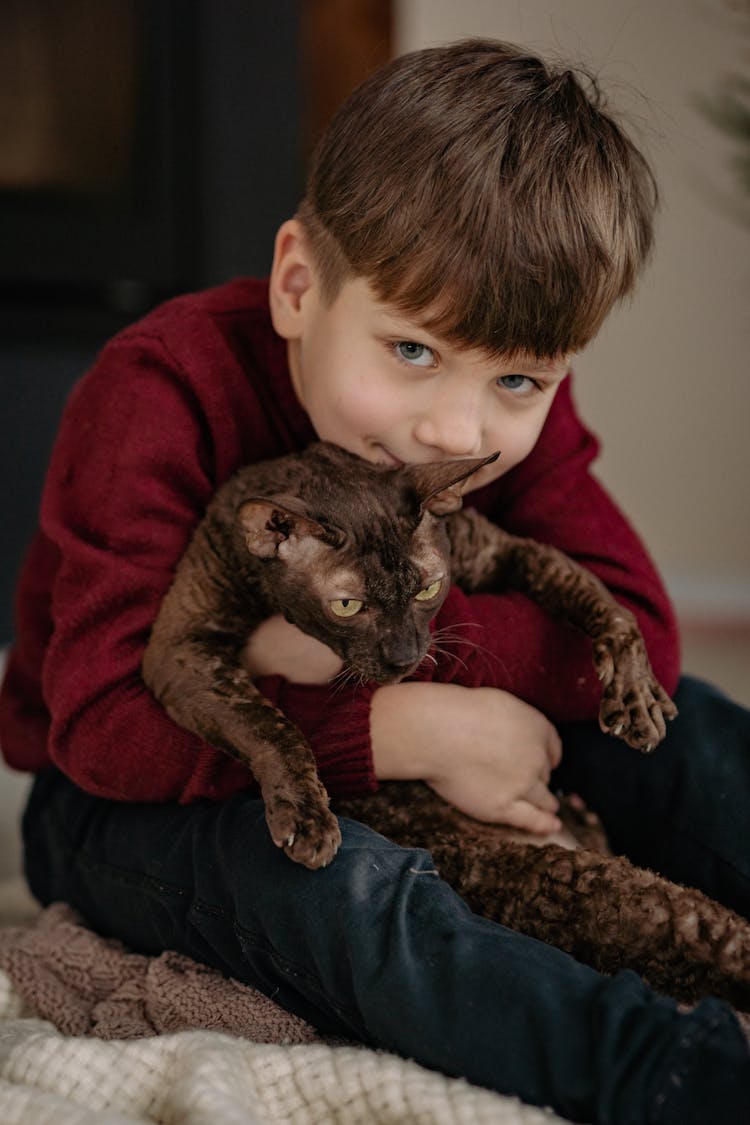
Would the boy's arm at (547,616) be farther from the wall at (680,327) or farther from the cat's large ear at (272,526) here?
the wall at (680,327)

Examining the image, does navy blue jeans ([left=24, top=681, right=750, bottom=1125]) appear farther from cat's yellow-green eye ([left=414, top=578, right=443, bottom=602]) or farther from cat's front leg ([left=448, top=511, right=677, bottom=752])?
cat's yellow-green eye ([left=414, top=578, right=443, bottom=602])

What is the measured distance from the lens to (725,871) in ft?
4.55

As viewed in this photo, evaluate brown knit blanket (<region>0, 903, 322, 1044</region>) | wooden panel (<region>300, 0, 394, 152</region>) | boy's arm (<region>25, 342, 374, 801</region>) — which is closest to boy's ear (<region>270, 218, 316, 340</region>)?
boy's arm (<region>25, 342, 374, 801</region>)

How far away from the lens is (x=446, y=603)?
4.76ft

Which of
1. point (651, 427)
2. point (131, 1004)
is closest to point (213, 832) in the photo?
point (131, 1004)

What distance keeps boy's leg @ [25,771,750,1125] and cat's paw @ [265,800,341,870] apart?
27mm

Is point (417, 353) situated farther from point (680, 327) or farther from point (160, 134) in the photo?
point (680, 327)

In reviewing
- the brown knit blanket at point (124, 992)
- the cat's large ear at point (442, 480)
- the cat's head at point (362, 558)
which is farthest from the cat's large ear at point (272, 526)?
the brown knit blanket at point (124, 992)

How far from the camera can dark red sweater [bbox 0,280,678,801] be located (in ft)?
4.50

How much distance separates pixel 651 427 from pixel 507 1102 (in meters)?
3.13

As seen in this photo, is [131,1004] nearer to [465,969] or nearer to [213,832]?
[213,832]

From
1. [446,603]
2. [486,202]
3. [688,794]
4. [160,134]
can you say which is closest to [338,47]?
[160,134]

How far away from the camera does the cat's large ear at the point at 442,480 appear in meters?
1.24

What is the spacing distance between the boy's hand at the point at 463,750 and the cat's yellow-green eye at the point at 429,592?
0.48 feet
